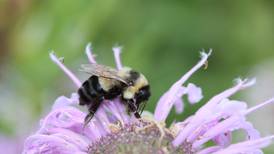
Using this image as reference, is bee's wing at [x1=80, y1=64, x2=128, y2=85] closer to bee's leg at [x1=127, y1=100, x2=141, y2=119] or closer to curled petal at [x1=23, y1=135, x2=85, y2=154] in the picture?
bee's leg at [x1=127, y1=100, x2=141, y2=119]

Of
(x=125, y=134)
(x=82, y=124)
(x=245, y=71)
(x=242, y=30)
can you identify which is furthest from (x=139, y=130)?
(x=242, y=30)

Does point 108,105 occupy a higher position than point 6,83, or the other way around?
point 6,83

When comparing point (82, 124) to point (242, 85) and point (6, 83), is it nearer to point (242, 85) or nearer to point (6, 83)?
point (242, 85)

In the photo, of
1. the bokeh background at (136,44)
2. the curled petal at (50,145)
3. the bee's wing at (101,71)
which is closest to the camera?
the curled petal at (50,145)

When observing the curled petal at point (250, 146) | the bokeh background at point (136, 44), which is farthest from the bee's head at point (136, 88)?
the bokeh background at point (136, 44)

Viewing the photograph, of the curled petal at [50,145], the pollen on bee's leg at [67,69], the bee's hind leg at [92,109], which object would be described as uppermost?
the pollen on bee's leg at [67,69]

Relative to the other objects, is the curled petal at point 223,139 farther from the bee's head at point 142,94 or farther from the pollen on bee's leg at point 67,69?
the pollen on bee's leg at point 67,69
